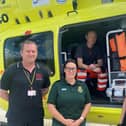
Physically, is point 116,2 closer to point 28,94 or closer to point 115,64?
point 115,64

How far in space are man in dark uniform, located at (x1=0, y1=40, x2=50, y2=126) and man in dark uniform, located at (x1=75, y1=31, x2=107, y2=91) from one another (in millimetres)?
1318

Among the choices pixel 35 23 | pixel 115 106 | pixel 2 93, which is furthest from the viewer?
pixel 35 23

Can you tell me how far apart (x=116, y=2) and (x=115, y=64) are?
77 centimetres

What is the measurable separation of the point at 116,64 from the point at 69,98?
1173mm

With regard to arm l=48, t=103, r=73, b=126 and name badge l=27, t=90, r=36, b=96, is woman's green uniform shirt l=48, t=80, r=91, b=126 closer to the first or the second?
arm l=48, t=103, r=73, b=126

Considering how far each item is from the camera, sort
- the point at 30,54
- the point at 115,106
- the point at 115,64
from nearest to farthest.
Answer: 1. the point at 30,54
2. the point at 115,106
3. the point at 115,64

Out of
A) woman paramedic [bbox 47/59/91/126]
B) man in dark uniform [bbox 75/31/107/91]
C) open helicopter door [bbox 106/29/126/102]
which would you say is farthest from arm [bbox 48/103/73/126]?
man in dark uniform [bbox 75/31/107/91]

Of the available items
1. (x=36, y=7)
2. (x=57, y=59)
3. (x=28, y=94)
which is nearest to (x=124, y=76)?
(x=57, y=59)

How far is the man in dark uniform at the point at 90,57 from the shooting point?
6145 mm

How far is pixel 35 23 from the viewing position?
6691mm

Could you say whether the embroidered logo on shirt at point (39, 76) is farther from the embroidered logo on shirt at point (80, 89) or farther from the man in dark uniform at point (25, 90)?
the embroidered logo on shirt at point (80, 89)

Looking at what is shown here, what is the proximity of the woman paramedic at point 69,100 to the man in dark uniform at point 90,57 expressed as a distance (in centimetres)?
123

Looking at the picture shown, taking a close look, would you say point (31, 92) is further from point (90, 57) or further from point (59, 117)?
point (90, 57)

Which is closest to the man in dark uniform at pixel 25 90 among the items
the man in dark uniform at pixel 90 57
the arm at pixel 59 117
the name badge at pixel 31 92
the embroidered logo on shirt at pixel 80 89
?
the name badge at pixel 31 92
